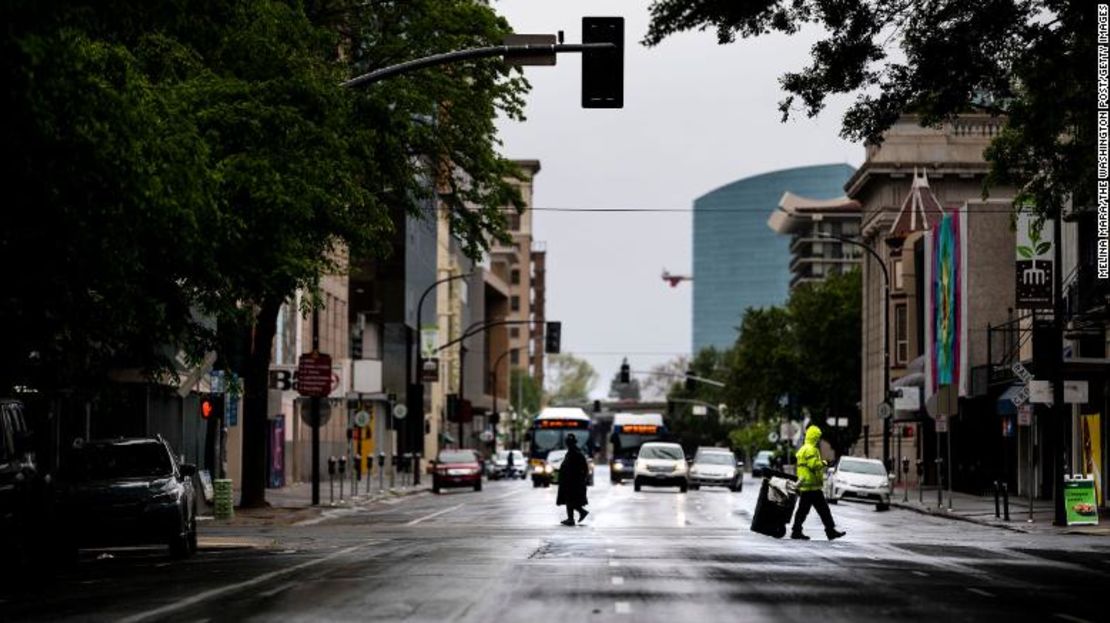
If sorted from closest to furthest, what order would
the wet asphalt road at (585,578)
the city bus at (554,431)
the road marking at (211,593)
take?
the road marking at (211,593), the wet asphalt road at (585,578), the city bus at (554,431)

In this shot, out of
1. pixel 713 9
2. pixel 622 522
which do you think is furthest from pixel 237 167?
pixel 622 522

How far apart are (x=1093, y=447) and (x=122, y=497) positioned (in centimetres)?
3102

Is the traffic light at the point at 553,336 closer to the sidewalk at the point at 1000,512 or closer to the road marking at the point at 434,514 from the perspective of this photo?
the sidewalk at the point at 1000,512

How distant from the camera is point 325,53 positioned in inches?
1471

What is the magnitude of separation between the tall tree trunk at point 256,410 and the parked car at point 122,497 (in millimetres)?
16506

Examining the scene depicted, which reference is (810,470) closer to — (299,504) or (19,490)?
(19,490)

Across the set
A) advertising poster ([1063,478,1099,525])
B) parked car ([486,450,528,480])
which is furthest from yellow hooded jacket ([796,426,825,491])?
parked car ([486,450,528,480])

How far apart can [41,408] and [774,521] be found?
37.1 feet

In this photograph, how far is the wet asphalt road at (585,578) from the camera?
1684 cm

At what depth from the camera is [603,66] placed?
21344 mm

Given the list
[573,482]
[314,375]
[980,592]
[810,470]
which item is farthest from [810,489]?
[314,375]

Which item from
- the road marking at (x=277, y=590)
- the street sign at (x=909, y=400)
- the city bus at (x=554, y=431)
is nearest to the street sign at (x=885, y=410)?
the street sign at (x=909, y=400)

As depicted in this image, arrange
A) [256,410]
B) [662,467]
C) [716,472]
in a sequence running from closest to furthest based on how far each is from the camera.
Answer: [256,410], [662,467], [716,472]

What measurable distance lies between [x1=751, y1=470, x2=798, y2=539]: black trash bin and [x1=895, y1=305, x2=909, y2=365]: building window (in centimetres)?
5667
